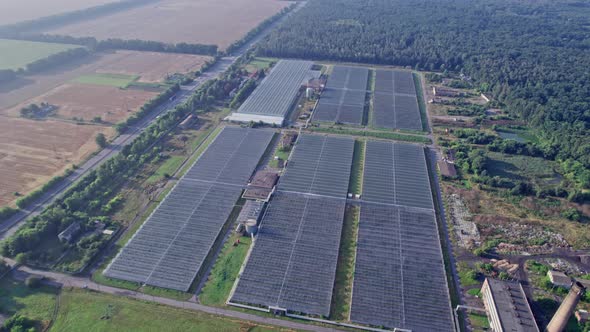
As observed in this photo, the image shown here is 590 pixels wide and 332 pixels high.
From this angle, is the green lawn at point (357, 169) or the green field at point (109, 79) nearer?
the green lawn at point (357, 169)

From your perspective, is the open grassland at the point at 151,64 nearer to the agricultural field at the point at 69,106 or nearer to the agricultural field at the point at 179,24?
the agricultural field at the point at 69,106

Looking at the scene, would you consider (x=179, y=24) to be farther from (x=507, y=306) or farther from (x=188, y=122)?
(x=507, y=306)

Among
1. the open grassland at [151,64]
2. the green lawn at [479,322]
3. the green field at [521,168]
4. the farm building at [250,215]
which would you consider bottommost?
the green lawn at [479,322]

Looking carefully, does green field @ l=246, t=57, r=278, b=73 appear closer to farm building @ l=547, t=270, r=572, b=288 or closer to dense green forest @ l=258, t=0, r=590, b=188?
dense green forest @ l=258, t=0, r=590, b=188

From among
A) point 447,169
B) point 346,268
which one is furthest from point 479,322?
point 447,169

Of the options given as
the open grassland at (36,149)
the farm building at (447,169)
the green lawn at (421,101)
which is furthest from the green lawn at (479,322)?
the open grassland at (36,149)

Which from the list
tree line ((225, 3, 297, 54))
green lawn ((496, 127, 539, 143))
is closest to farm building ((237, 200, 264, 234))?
green lawn ((496, 127, 539, 143))
